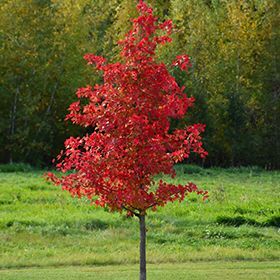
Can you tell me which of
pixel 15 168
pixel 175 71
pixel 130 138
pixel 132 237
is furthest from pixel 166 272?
pixel 175 71

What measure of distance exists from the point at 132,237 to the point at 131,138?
25.6 ft

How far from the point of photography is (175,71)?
44281 mm

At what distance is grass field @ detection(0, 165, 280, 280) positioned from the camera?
627 inches

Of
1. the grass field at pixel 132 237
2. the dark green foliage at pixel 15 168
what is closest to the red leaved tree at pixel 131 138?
the grass field at pixel 132 237

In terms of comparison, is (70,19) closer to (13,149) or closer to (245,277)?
(13,149)

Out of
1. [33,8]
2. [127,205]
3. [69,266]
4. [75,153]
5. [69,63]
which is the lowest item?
A: [69,266]

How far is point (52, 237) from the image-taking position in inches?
769

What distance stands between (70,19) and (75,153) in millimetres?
31096

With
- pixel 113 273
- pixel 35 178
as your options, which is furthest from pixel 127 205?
pixel 35 178

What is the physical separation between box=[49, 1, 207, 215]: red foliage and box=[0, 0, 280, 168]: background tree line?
29.3 m

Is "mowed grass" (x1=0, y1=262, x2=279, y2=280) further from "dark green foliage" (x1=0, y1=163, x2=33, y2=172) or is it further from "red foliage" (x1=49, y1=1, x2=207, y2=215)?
"dark green foliage" (x1=0, y1=163, x2=33, y2=172)

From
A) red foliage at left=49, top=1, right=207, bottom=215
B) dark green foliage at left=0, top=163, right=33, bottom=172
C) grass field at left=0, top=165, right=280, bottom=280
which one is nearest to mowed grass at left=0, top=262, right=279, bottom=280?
grass field at left=0, top=165, right=280, bottom=280

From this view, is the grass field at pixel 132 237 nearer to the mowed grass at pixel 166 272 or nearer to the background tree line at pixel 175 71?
the mowed grass at pixel 166 272

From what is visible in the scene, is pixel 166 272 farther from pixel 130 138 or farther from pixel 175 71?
pixel 175 71
